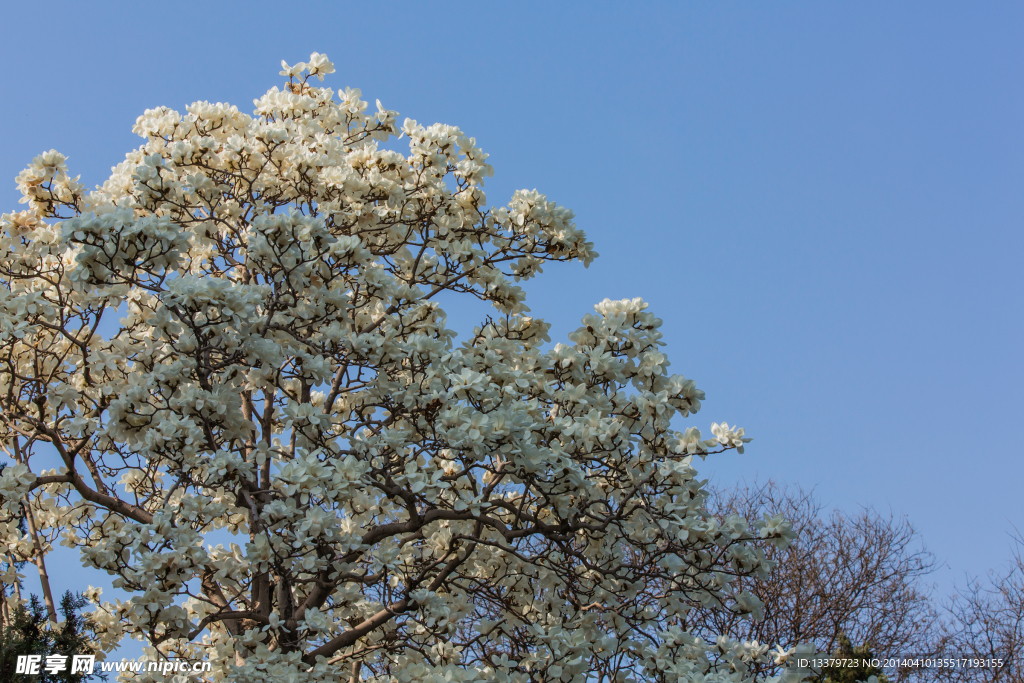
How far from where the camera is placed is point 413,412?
5.23 meters

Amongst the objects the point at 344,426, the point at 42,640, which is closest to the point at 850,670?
the point at 344,426

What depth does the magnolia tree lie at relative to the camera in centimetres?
479

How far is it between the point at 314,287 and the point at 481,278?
4.25 ft

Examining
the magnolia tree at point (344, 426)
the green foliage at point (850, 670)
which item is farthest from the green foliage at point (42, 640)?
the green foliage at point (850, 670)

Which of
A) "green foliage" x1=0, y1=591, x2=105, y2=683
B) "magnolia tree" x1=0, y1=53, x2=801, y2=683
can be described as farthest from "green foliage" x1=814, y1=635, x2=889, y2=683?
"green foliage" x1=0, y1=591, x2=105, y2=683

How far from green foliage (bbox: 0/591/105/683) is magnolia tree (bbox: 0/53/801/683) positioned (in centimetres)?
27

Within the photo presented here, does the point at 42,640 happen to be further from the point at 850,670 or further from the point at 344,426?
the point at 850,670

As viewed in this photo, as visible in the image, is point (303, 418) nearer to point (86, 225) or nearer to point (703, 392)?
point (86, 225)

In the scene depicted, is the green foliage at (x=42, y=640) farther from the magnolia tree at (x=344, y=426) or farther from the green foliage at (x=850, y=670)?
the green foliage at (x=850, y=670)

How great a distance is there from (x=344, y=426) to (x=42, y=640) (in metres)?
2.45

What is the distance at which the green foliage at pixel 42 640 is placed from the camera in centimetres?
538

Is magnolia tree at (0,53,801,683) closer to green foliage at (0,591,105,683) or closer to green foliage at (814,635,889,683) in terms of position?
green foliage at (0,591,105,683)

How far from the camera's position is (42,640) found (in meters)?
5.64

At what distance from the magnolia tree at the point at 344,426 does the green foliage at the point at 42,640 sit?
267 millimetres
